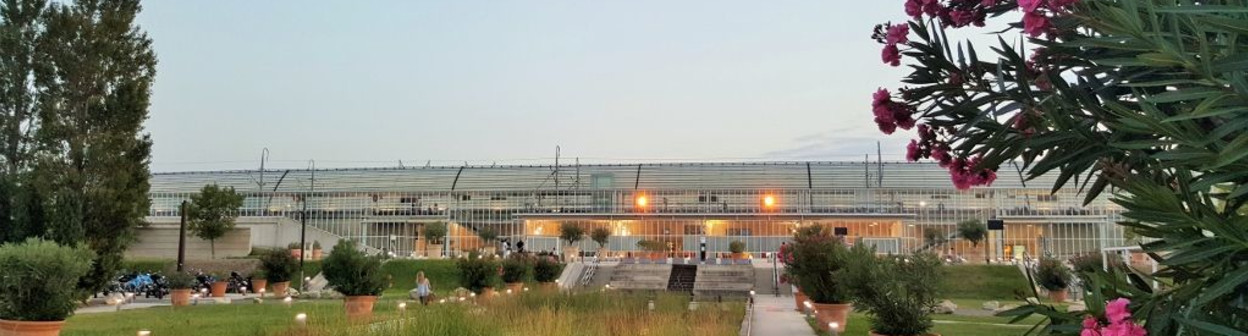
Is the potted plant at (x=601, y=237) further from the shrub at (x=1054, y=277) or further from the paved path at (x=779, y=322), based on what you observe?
the shrub at (x=1054, y=277)

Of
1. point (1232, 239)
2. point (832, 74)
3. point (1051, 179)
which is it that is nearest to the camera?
point (1232, 239)

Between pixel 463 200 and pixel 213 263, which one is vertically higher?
pixel 463 200

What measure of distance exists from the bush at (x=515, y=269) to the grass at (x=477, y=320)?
31.8ft

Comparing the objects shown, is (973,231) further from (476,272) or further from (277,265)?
(277,265)

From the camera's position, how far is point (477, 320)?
21.2ft

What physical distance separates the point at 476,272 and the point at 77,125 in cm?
1108

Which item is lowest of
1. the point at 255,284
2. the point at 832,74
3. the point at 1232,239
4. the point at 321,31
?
the point at 255,284

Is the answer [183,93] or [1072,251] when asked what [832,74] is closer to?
[183,93]

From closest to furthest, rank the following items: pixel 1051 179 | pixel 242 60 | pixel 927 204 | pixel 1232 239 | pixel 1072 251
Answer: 1. pixel 1232 239
2. pixel 242 60
3. pixel 1072 251
4. pixel 927 204
5. pixel 1051 179

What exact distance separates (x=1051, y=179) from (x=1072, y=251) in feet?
29.9

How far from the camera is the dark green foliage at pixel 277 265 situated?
95.6ft

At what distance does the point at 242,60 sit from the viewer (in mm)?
36156

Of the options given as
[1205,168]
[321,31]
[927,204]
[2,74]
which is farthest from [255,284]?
[927,204]

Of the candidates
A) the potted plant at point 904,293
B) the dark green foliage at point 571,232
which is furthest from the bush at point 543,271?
the potted plant at point 904,293
